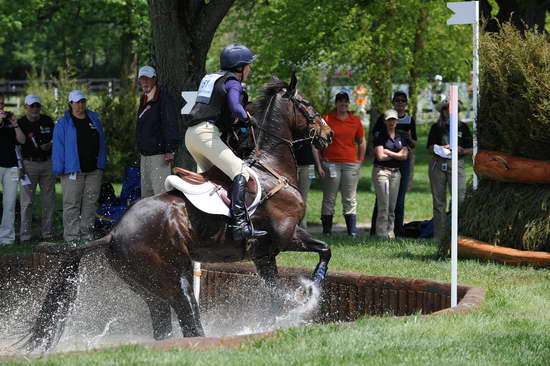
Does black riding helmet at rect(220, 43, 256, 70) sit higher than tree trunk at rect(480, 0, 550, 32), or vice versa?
tree trunk at rect(480, 0, 550, 32)

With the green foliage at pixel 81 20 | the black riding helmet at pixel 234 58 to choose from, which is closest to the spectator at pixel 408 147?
the black riding helmet at pixel 234 58

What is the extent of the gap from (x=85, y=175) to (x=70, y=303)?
5821mm

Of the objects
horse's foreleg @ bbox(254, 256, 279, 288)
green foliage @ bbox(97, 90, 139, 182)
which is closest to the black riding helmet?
horse's foreleg @ bbox(254, 256, 279, 288)

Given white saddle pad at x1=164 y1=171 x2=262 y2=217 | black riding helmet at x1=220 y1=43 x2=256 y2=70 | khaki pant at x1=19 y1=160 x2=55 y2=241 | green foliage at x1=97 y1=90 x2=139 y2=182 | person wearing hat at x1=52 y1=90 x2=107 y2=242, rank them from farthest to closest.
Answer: green foliage at x1=97 y1=90 x2=139 y2=182
khaki pant at x1=19 y1=160 x2=55 y2=241
person wearing hat at x1=52 y1=90 x2=107 y2=242
black riding helmet at x1=220 y1=43 x2=256 y2=70
white saddle pad at x1=164 y1=171 x2=262 y2=217

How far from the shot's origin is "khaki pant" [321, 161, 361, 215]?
14.3m

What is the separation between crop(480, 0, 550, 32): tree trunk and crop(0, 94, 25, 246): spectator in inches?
278

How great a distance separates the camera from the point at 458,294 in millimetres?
8477

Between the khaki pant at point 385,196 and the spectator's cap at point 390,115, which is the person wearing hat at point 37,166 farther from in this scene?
the spectator's cap at point 390,115

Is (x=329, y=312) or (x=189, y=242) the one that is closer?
(x=189, y=242)

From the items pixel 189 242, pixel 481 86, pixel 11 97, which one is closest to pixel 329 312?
pixel 189 242

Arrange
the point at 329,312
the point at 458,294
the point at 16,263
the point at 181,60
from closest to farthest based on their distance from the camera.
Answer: the point at 458,294
the point at 329,312
the point at 16,263
the point at 181,60

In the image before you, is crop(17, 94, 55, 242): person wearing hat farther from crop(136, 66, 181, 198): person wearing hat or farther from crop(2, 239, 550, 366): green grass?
crop(2, 239, 550, 366): green grass

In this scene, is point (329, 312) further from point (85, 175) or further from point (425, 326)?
point (85, 175)

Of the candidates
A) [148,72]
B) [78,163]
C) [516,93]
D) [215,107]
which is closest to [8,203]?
[78,163]
